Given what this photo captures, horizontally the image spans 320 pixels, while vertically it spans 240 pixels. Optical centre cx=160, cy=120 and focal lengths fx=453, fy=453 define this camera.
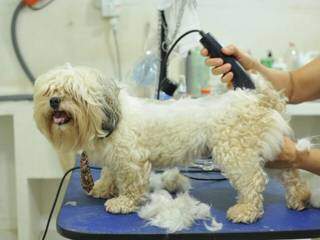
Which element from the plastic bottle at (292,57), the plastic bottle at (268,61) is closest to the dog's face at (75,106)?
the plastic bottle at (268,61)

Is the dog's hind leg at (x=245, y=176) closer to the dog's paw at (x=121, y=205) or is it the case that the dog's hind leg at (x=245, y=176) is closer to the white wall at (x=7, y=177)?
the dog's paw at (x=121, y=205)

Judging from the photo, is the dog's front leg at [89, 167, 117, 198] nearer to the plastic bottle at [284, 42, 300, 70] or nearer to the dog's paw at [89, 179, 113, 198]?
the dog's paw at [89, 179, 113, 198]

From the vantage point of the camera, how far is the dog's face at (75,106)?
3.31ft

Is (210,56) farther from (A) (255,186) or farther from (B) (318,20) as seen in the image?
(B) (318,20)

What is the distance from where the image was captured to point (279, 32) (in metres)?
2.14

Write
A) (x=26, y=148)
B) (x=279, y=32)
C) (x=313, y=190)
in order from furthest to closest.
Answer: (x=279, y=32)
(x=26, y=148)
(x=313, y=190)

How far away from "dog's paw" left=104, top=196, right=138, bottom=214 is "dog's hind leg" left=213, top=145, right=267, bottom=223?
233 millimetres

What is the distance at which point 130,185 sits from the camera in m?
1.11

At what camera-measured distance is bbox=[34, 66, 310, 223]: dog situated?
1024 millimetres

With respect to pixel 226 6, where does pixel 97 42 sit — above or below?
below

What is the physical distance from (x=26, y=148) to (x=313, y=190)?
1272 mm

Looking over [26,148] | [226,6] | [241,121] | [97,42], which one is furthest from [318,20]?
[26,148]

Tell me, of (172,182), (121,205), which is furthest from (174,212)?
(172,182)

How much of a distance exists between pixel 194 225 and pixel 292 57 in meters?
1.33
